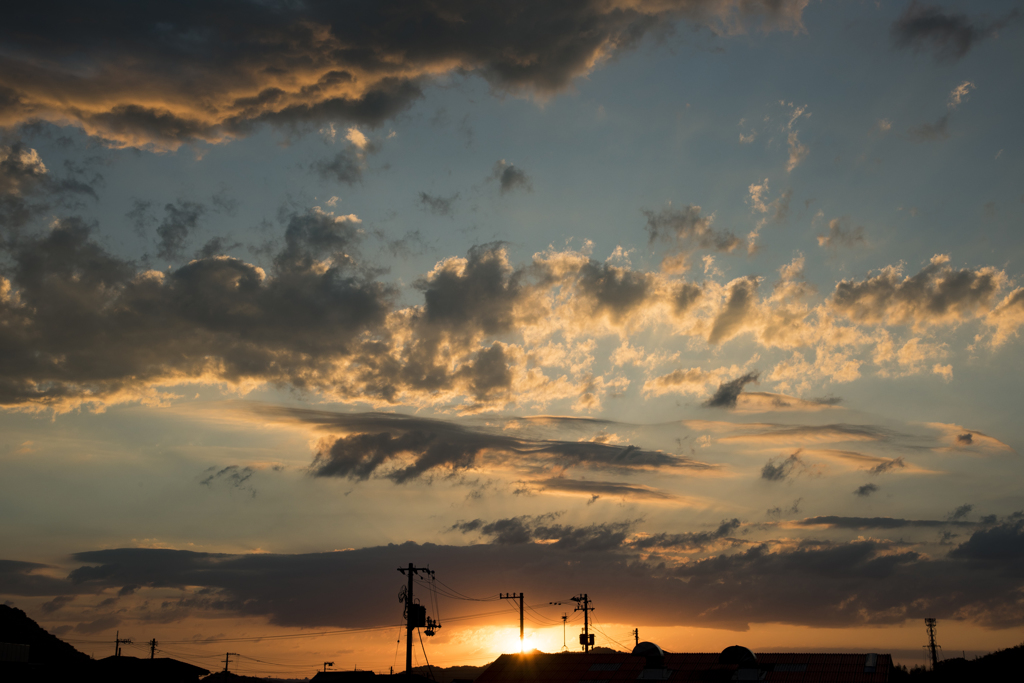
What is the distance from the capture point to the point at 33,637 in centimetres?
16750

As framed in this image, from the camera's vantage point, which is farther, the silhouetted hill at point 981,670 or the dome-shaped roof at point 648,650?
the silhouetted hill at point 981,670

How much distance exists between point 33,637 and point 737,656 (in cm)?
17307

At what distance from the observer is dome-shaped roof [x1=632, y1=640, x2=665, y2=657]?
61531mm

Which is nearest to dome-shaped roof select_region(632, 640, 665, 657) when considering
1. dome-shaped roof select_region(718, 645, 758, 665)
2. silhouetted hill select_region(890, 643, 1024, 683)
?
dome-shaped roof select_region(718, 645, 758, 665)

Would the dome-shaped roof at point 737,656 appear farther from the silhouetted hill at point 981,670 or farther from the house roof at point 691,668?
the silhouetted hill at point 981,670

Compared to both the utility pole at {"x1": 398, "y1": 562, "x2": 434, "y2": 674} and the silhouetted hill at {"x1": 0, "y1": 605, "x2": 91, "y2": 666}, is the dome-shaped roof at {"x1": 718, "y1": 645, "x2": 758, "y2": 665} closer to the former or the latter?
the utility pole at {"x1": 398, "y1": 562, "x2": 434, "y2": 674}

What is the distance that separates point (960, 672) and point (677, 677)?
282 feet

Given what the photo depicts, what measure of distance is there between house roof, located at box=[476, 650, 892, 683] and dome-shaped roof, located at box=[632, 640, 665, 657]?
47 centimetres

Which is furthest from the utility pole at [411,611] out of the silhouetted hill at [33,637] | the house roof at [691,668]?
the silhouetted hill at [33,637]

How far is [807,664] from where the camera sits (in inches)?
2232

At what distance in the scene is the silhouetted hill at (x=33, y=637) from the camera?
15738 cm

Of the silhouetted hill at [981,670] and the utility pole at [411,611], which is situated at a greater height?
the utility pole at [411,611]

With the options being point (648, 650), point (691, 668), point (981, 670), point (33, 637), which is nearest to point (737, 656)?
point (691, 668)

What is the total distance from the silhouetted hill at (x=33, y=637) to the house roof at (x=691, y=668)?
5167 inches
